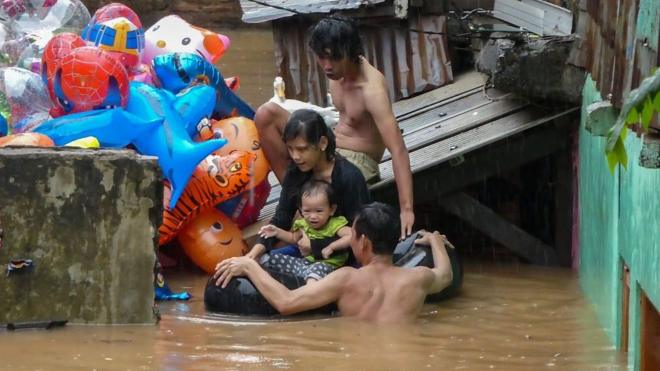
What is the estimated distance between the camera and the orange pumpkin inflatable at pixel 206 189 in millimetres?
7789

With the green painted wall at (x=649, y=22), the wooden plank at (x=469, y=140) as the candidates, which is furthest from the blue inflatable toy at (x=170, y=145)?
the green painted wall at (x=649, y=22)

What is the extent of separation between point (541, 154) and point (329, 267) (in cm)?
221

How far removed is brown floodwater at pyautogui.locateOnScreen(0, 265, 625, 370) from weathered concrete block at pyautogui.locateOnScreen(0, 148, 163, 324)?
14 cm

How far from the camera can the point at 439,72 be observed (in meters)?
10.5

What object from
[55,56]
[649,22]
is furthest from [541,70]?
[649,22]

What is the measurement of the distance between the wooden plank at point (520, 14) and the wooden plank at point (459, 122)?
1.76ft

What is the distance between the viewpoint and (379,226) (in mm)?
6637

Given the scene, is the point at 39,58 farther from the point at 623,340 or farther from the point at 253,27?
the point at 253,27

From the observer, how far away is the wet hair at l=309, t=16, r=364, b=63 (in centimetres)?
750

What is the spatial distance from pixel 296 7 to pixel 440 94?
59.1 inches

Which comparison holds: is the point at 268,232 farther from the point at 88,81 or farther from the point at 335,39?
the point at 88,81

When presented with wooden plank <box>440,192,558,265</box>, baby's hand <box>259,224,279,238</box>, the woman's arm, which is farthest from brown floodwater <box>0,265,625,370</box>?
wooden plank <box>440,192,558,265</box>

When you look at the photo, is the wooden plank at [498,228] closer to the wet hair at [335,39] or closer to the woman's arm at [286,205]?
the wet hair at [335,39]

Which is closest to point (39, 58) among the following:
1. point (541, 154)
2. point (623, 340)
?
point (541, 154)
